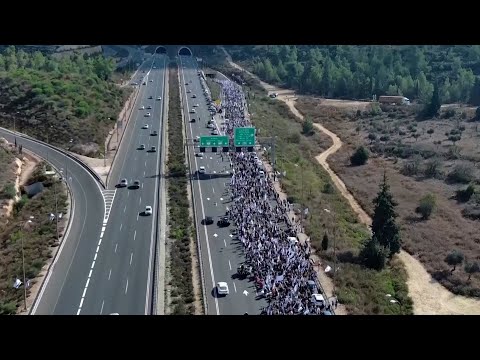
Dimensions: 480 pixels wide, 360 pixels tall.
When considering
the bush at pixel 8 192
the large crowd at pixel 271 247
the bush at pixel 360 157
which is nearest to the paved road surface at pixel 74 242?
the bush at pixel 8 192

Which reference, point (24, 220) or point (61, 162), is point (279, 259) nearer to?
point (24, 220)

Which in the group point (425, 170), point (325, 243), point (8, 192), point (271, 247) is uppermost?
point (8, 192)

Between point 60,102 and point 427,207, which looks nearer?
point 427,207

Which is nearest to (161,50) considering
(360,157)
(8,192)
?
(360,157)

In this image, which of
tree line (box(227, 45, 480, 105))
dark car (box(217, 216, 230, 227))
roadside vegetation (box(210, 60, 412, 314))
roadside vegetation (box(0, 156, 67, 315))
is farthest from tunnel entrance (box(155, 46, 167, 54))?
dark car (box(217, 216, 230, 227))

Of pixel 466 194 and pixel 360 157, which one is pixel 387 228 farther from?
pixel 360 157

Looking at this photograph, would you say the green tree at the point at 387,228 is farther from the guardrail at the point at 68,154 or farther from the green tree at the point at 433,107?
the green tree at the point at 433,107

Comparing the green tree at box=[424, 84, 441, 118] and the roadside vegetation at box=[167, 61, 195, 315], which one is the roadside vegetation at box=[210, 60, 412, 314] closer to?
the roadside vegetation at box=[167, 61, 195, 315]
